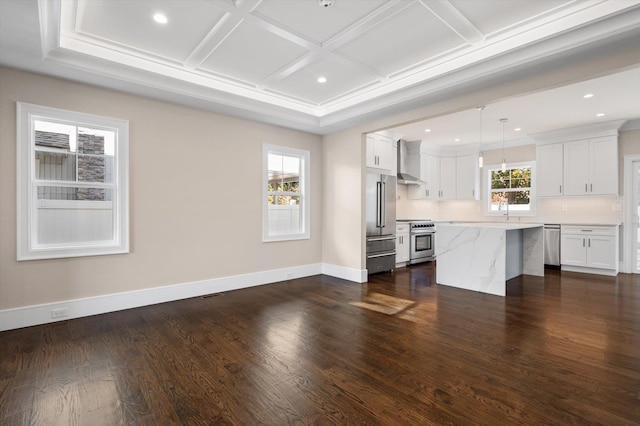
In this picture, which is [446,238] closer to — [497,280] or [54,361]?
[497,280]

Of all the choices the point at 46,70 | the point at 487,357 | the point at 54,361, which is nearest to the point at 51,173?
the point at 46,70

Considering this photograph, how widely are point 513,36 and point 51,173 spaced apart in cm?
505

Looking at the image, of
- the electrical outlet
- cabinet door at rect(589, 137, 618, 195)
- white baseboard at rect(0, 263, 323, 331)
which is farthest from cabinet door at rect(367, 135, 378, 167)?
the electrical outlet

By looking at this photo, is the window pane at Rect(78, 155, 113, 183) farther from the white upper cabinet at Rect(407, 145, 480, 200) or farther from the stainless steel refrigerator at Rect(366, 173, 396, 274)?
the white upper cabinet at Rect(407, 145, 480, 200)

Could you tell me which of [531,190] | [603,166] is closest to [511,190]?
[531,190]

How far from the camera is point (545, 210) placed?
279 inches

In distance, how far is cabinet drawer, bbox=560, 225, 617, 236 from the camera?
19.1ft

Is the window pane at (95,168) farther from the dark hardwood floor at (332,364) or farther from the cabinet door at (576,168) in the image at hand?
the cabinet door at (576,168)

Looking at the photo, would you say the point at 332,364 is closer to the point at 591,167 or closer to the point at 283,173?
the point at 283,173

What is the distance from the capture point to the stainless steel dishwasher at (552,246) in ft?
21.2

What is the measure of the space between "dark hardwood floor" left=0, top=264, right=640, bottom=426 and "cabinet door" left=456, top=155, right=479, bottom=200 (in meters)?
3.98

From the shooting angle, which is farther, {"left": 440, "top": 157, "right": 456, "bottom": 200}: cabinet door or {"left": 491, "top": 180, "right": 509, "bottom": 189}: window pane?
{"left": 440, "top": 157, "right": 456, "bottom": 200}: cabinet door

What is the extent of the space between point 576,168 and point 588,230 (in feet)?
4.23

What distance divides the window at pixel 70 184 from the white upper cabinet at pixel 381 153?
3.83 m
